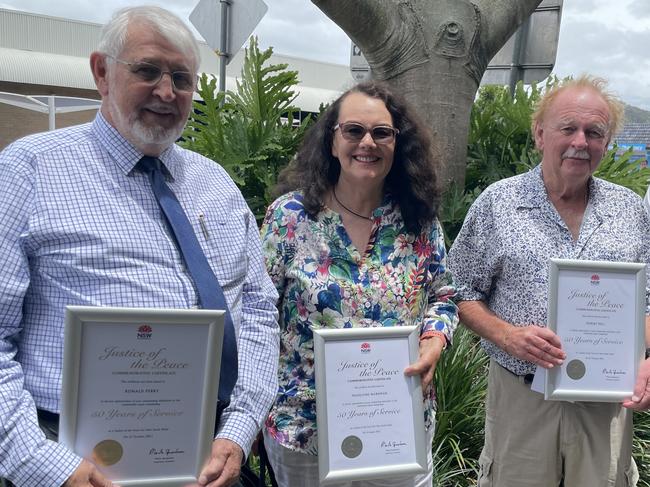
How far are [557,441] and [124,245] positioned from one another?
2.07 m

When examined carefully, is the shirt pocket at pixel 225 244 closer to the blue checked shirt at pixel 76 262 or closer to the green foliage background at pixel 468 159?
the blue checked shirt at pixel 76 262

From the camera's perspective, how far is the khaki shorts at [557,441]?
2828 millimetres

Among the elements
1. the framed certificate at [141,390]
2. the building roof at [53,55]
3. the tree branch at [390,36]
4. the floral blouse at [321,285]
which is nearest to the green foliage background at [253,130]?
the tree branch at [390,36]

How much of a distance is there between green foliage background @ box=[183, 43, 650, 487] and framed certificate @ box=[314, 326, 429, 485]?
1.50 meters

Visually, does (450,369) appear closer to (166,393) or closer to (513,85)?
(166,393)

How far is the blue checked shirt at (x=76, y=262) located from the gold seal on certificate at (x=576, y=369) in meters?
1.25

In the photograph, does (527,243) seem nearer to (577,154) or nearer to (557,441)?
(577,154)

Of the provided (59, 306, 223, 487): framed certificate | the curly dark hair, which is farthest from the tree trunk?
(59, 306, 223, 487): framed certificate

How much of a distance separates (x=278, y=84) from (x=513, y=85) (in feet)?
8.98

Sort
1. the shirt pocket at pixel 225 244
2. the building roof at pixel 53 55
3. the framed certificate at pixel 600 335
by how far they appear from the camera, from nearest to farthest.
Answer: the shirt pocket at pixel 225 244 < the framed certificate at pixel 600 335 < the building roof at pixel 53 55

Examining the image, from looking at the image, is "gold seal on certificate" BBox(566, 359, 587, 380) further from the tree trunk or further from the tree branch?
the tree branch

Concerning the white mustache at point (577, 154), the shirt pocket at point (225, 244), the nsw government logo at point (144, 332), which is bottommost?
the nsw government logo at point (144, 332)

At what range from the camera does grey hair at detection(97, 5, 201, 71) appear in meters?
2.02

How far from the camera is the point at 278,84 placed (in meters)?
5.55
